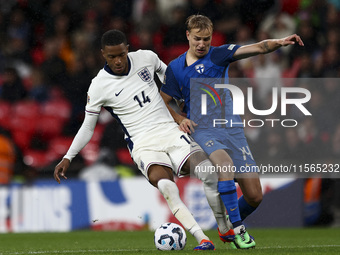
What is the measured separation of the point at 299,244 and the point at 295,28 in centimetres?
549

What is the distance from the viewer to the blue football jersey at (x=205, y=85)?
6.62m

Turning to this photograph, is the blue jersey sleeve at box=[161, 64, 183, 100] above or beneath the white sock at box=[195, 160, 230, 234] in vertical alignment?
above

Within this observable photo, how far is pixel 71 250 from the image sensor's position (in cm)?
701

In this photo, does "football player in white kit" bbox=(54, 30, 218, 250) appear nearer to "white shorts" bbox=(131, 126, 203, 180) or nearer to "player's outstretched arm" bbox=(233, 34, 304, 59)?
"white shorts" bbox=(131, 126, 203, 180)

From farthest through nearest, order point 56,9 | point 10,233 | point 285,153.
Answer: point 56,9, point 10,233, point 285,153

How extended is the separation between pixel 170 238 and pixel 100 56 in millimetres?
6613

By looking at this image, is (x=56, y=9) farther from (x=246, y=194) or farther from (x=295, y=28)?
(x=246, y=194)

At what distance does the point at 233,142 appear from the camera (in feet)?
21.9

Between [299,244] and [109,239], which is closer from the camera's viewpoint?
[299,244]

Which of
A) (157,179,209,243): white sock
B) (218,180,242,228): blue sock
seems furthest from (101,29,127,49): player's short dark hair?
(218,180,242,228): blue sock

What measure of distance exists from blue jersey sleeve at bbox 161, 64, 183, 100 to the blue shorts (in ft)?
1.27

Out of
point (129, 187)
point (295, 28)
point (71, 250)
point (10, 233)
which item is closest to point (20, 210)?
point (10, 233)

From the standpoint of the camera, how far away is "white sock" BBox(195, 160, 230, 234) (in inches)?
252

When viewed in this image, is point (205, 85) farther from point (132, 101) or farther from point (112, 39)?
point (112, 39)
